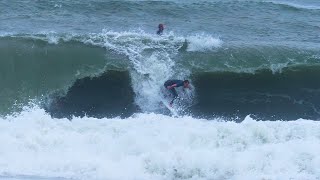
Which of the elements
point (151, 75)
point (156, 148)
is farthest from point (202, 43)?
point (156, 148)

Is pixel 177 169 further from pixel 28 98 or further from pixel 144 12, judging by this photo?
pixel 144 12

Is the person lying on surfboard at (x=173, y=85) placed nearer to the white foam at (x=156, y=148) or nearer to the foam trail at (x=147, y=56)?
Result: the foam trail at (x=147, y=56)

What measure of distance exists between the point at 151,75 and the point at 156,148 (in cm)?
420

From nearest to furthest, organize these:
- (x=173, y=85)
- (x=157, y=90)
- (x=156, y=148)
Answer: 1. (x=156, y=148)
2. (x=173, y=85)
3. (x=157, y=90)

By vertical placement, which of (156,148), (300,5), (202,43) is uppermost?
(202,43)

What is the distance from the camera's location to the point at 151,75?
624 inches

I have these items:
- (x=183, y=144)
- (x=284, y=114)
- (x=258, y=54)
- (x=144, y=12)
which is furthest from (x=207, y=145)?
(x=144, y=12)

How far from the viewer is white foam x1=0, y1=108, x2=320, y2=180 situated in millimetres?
11352

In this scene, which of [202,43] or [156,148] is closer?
[156,148]

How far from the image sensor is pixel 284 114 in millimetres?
15336

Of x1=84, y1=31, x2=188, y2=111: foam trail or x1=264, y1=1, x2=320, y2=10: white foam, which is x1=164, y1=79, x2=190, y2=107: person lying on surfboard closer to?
x1=84, y1=31, x2=188, y2=111: foam trail

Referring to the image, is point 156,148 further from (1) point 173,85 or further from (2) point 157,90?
(2) point 157,90

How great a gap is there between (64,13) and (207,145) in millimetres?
11599

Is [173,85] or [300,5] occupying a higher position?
[173,85]
